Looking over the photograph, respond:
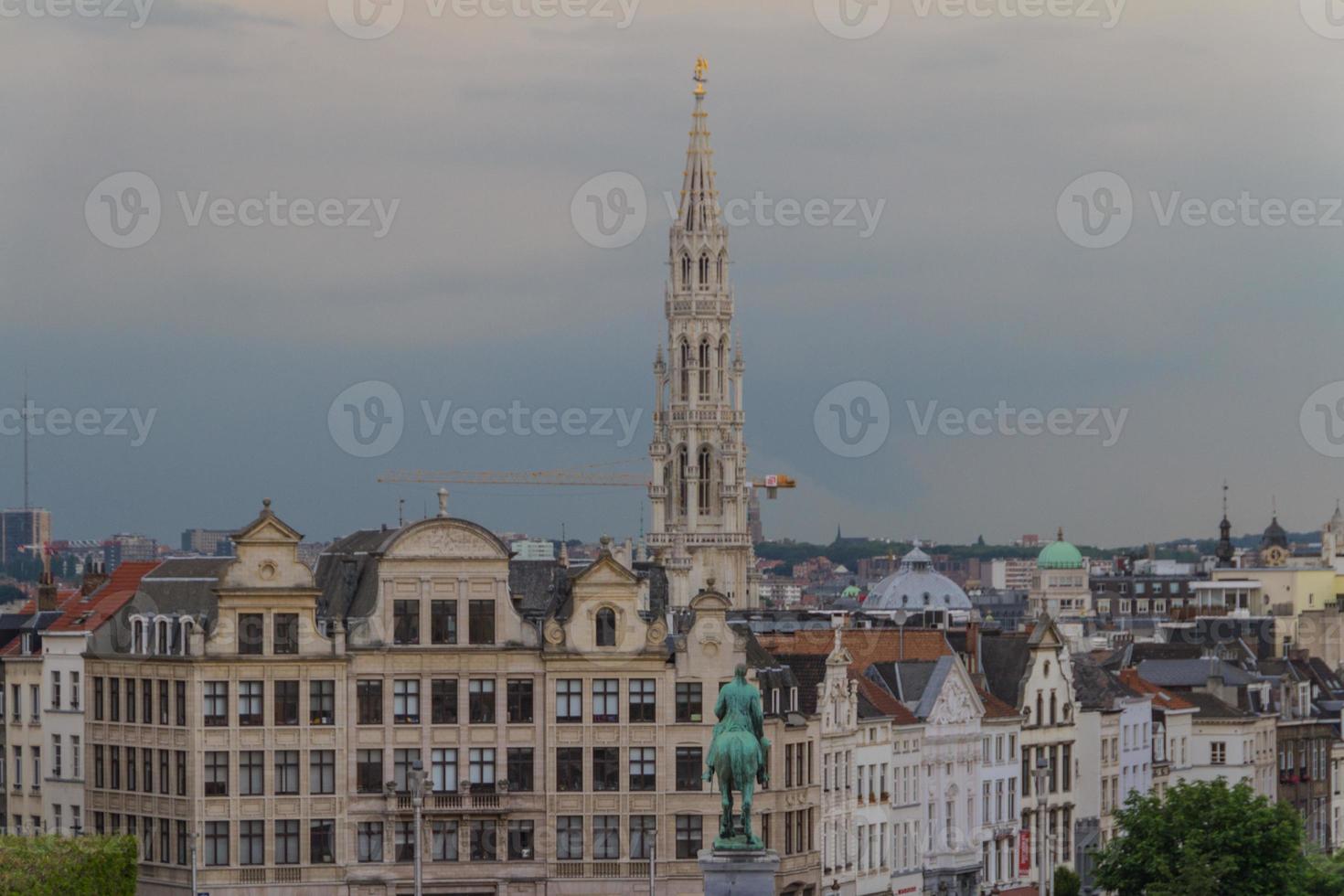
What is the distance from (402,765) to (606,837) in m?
8.22

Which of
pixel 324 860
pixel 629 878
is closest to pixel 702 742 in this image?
pixel 629 878

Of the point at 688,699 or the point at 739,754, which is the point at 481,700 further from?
the point at 739,754

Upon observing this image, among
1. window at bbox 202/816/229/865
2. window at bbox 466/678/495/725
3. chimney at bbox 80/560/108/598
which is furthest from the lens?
chimney at bbox 80/560/108/598

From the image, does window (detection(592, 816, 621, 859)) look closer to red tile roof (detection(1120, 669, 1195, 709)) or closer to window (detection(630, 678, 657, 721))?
window (detection(630, 678, 657, 721))

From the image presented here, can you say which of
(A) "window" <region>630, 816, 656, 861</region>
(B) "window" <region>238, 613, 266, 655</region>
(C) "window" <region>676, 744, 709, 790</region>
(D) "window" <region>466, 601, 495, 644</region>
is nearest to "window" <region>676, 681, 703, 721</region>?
(C) "window" <region>676, 744, 709, 790</region>

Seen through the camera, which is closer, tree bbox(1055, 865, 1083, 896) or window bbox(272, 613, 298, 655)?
window bbox(272, 613, 298, 655)

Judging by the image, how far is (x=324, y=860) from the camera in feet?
417

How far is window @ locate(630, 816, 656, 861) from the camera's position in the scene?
130 m

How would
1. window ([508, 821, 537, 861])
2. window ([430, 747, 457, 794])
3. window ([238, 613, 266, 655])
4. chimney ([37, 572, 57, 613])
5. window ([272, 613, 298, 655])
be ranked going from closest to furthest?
window ([238, 613, 266, 655]) → window ([272, 613, 298, 655]) → window ([430, 747, 457, 794]) → window ([508, 821, 537, 861]) → chimney ([37, 572, 57, 613])

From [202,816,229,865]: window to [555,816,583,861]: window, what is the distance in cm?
1257

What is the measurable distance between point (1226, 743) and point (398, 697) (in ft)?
205

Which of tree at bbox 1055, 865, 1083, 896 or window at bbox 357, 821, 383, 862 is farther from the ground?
window at bbox 357, 821, 383, 862

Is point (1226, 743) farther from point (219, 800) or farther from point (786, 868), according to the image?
point (219, 800)

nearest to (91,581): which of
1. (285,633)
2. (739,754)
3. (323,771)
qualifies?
(285,633)
